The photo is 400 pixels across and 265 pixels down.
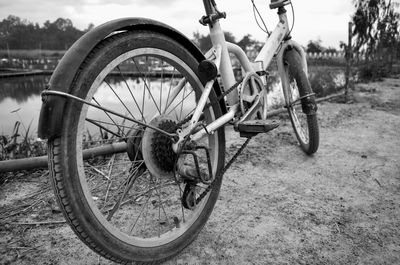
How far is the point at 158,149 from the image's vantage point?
4.16ft

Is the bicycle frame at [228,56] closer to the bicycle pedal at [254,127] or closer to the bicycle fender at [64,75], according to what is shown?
the bicycle pedal at [254,127]

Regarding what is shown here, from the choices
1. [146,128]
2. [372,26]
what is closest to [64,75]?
[146,128]

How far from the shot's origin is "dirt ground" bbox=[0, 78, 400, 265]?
4.44 feet

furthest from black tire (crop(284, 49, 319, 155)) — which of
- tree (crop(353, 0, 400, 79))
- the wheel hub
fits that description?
tree (crop(353, 0, 400, 79))

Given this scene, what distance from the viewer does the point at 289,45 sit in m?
2.47

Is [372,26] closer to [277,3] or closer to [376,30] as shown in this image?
[376,30]

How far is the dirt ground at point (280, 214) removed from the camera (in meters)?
1.35

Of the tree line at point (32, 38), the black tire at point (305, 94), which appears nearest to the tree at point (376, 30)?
the black tire at point (305, 94)

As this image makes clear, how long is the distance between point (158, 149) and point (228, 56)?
74cm

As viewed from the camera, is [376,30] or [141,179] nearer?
[141,179]

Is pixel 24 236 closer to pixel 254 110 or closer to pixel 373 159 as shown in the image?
pixel 254 110

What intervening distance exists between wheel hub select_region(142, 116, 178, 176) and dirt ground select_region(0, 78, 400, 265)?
0.44 meters

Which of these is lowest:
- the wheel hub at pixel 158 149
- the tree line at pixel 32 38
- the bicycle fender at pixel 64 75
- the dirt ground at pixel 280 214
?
the dirt ground at pixel 280 214

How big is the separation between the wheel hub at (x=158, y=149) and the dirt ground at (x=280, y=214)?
0.44 meters
